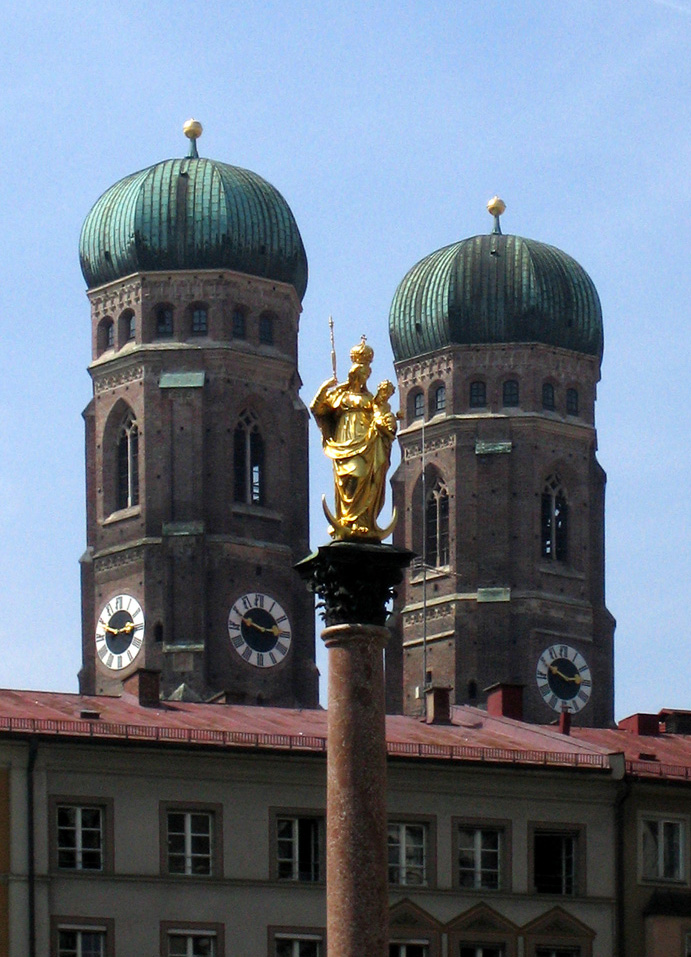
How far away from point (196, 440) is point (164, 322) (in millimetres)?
5363

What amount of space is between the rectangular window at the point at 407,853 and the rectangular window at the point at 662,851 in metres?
4.59

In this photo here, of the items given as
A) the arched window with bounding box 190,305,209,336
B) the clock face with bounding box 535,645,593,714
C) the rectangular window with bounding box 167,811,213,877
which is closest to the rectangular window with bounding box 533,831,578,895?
the rectangular window with bounding box 167,811,213,877

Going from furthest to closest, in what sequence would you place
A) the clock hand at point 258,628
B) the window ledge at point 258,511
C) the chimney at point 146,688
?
the window ledge at point 258,511, the clock hand at point 258,628, the chimney at point 146,688

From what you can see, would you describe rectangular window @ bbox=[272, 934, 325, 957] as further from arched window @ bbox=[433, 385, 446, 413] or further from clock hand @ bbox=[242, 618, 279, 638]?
arched window @ bbox=[433, 385, 446, 413]

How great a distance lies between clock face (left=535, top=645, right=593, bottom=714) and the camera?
443ft

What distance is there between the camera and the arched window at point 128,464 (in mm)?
130625

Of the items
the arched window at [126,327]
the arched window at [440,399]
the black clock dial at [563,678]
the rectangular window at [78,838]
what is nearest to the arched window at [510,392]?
the arched window at [440,399]

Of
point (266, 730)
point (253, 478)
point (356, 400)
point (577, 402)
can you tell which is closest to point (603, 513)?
point (577, 402)

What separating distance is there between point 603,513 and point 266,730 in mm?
58984

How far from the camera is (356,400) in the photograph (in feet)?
184

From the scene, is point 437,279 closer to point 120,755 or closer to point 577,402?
point 577,402

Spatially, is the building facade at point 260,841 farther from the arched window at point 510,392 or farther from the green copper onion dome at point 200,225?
the arched window at point 510,392

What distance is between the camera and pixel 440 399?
140m

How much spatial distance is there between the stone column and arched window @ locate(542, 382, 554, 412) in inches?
3326
